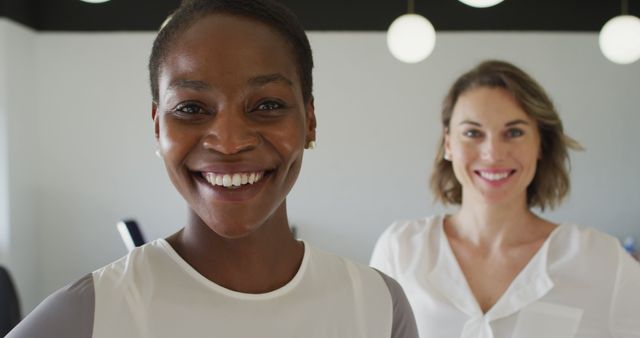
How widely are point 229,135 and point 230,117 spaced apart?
0.08 feet

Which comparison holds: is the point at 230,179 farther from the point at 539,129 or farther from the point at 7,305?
the point at 7,305

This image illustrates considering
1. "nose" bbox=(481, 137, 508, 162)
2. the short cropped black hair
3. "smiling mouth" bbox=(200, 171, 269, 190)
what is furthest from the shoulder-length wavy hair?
"smiling mouth" bbox=(200, 171, 269, 190)

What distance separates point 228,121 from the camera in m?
0.80

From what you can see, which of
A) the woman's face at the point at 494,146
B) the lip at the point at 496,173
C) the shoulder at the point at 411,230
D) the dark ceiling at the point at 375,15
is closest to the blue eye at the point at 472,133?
the woman's face at the point at 494,146

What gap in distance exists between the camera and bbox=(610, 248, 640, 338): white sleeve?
167cm

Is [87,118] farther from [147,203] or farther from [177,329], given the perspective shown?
[177,329]

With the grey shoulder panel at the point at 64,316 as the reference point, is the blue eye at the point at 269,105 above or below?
above

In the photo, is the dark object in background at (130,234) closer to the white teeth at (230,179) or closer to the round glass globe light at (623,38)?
the white teeth at (230,179)

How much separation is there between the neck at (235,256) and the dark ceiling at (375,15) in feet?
16.8

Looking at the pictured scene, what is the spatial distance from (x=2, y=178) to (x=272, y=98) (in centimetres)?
515

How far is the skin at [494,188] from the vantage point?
1.88m

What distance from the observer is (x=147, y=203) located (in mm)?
5898

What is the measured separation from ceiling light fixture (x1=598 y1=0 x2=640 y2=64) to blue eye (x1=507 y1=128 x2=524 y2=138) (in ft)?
6.24

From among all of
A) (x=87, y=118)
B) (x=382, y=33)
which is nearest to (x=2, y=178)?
(x=87, y=118)
